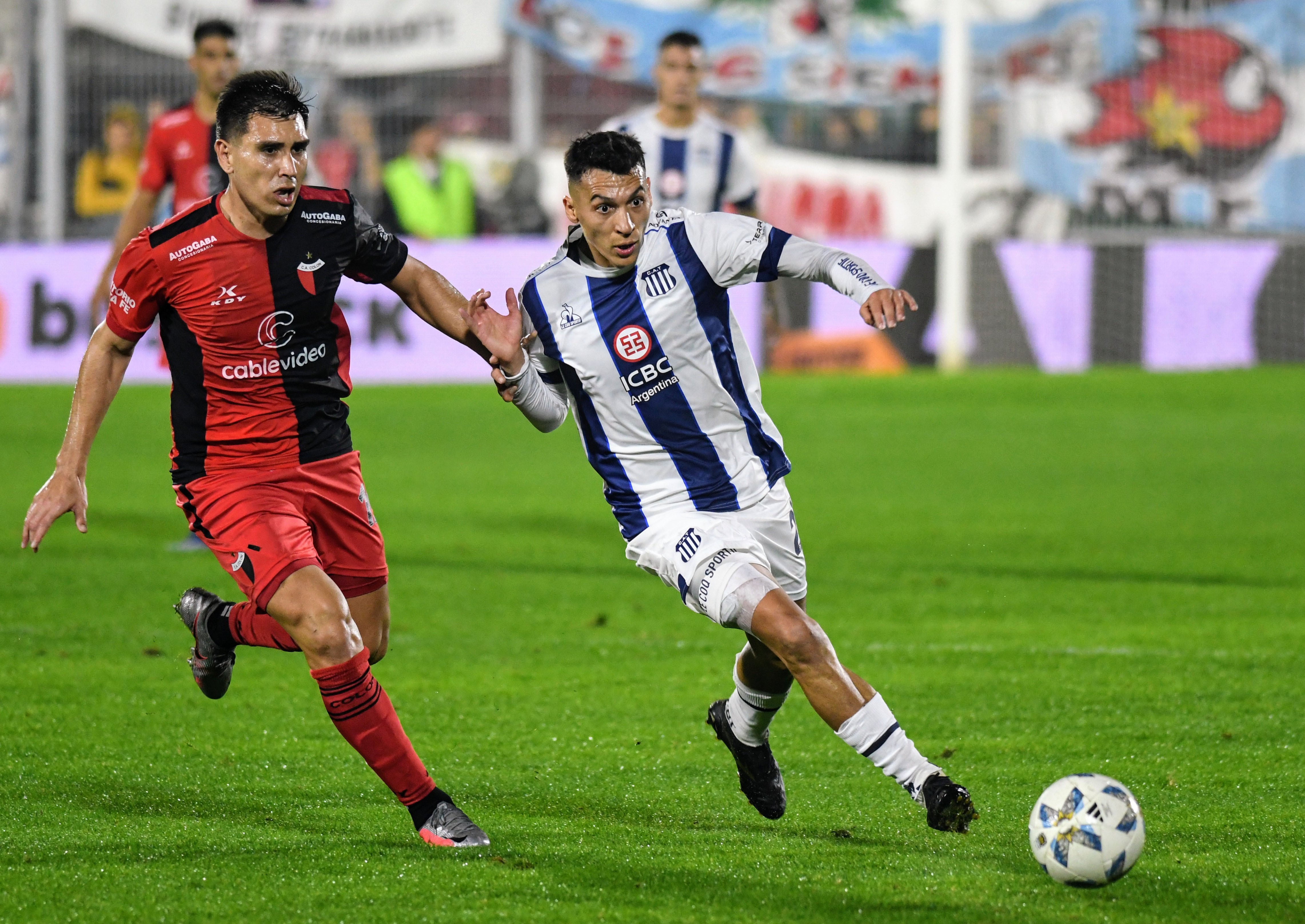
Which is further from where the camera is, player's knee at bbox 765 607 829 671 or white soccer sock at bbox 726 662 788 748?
white soccer sock at bbox 726 662 788 748

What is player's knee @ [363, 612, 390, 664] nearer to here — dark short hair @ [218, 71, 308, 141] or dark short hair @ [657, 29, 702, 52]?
dark short hair @ [218, 71, 308, 141]

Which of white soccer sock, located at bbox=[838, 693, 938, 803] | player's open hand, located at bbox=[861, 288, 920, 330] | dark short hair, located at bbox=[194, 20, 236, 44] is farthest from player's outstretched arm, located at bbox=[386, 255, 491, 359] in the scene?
dark short hair, located at bbox=[194, 20, 236, 44]

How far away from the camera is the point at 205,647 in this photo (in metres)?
5.80

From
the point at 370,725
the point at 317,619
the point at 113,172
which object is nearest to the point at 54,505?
the point at 317,619

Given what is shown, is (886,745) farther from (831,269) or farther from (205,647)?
(205,647)

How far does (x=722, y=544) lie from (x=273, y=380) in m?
1.35

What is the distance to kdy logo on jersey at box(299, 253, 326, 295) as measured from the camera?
5152 mm

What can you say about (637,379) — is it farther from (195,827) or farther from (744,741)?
(195,827)

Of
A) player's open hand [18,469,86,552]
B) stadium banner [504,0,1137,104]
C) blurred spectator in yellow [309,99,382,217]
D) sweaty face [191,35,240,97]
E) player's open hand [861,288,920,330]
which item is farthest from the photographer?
stadium banner [504,0,1137,104]

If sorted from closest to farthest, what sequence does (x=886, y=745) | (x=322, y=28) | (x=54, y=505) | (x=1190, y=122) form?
(x=886, y=745)
(x=54, y=505)
(x=322, y=28)
(x=1190, y=122)

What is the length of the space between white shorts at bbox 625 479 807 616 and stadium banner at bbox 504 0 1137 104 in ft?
54.6

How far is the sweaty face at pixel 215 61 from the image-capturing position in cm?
884

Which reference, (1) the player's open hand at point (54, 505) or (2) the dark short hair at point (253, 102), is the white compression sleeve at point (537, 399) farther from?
(1) the player's open hand at point (54, 505)

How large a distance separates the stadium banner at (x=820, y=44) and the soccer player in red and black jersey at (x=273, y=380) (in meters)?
16.4
